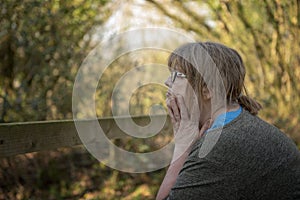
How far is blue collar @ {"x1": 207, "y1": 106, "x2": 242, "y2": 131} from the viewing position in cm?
175

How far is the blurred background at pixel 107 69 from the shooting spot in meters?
3.89

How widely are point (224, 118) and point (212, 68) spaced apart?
221mm

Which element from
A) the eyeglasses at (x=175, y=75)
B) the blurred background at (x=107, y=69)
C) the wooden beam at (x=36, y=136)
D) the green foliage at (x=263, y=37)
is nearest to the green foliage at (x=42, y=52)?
the blurred background at (x=107, y=69)

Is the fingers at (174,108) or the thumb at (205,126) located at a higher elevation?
the fingers at (174,108)

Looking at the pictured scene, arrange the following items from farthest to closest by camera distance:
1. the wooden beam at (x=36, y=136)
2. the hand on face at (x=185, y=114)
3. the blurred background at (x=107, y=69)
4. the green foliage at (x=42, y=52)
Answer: the blurred background at (x=107, y=69)
the green foliage at (x=42, y=52)
the wooden beam at (x=36, y=136)
the hand on face at (x=185, y=114)

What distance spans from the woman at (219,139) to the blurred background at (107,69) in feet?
7.02

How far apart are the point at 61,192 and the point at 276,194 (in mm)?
3371

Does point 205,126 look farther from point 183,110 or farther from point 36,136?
point 36,136

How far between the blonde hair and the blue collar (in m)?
0.08

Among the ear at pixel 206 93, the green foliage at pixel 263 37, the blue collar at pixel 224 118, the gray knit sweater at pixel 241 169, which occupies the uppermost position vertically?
the ear at pixel 206 93

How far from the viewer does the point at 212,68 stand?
183 centimetres

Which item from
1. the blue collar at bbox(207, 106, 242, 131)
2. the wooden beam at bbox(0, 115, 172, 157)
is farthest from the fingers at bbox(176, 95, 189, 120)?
the wooden beam at bbox(0, 115, 172, 157)

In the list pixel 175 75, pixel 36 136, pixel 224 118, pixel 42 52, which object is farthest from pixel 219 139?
pixel 42 52

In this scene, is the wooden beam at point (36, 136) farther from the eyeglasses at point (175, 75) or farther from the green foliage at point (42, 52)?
the green foliage at point (42, 52)
